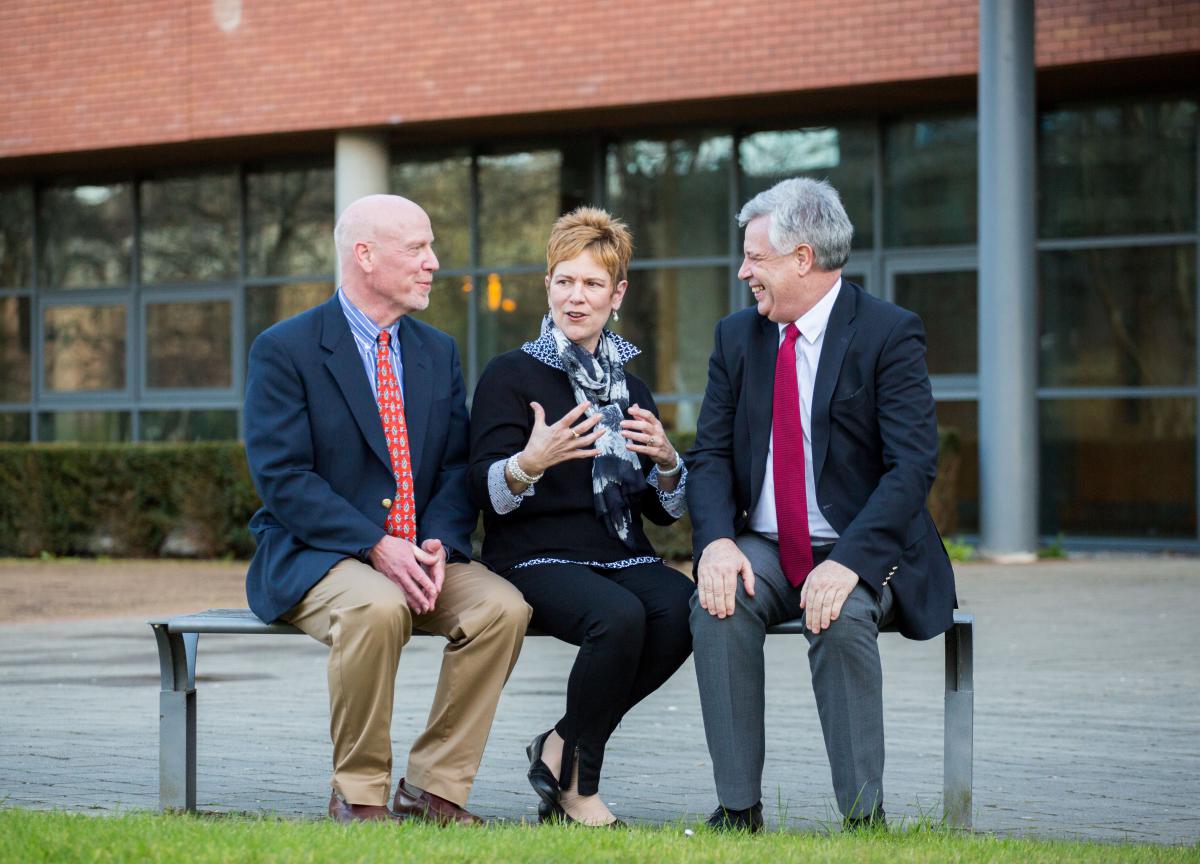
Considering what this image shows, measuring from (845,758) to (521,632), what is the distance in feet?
2.98

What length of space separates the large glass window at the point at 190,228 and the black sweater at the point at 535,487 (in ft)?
47.2

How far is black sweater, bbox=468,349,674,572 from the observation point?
4.71 meters

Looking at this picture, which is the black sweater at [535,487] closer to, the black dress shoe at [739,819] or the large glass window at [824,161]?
the black dress shoe at [739,819]

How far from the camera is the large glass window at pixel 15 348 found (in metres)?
19.6

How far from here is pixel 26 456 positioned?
15.7 meters

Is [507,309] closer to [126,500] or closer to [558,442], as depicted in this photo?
[126,500]

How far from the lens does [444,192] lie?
57.6ft

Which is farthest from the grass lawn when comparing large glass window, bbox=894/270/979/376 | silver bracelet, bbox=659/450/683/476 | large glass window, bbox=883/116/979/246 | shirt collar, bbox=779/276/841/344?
large glass window, bbox=883/116/979/246

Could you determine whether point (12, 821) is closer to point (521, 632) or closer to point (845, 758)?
point (521, 632)

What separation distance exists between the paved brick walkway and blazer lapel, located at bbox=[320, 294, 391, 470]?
1.05m

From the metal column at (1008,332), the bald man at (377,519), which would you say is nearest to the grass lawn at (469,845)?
the bald man at (377,519)

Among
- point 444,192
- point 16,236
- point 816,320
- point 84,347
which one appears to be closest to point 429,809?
point 816,320

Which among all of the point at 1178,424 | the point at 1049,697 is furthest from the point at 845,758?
the point at 1178,424

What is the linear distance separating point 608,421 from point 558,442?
14.0 inches
